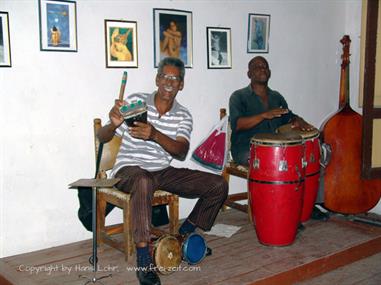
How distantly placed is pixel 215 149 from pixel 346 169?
1.00 meters

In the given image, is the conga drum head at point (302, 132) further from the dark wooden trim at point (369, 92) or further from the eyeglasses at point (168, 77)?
the eyeglasses at point (168, 77)

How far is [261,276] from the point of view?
2.69 meters

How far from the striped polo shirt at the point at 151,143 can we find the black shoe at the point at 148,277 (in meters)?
0.69

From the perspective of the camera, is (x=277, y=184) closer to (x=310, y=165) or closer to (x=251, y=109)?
(x=310, y=165)

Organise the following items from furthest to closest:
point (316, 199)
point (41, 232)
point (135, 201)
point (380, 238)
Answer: point (316, 199) < point (380, 238) < point (41, 232) < point (135, 201)

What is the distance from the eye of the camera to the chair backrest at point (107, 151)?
3131 millimetres

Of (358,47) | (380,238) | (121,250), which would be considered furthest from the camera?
(358,47)

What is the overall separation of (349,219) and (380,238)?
39cm

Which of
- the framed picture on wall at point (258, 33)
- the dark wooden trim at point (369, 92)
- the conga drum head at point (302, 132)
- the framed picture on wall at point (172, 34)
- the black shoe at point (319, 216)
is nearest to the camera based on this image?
the dark wooden trim at point (369, 92)

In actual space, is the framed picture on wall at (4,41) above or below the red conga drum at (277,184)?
above

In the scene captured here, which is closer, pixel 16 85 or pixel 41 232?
pixel 16 85

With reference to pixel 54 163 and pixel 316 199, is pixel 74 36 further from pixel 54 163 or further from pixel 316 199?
pixel 316 199

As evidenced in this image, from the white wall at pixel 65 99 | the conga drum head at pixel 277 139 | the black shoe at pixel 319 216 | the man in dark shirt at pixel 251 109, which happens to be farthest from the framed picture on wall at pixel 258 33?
the black shoe at pixel 319 216

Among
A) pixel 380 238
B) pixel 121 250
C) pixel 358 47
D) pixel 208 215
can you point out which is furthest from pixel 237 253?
pixel 358 47
